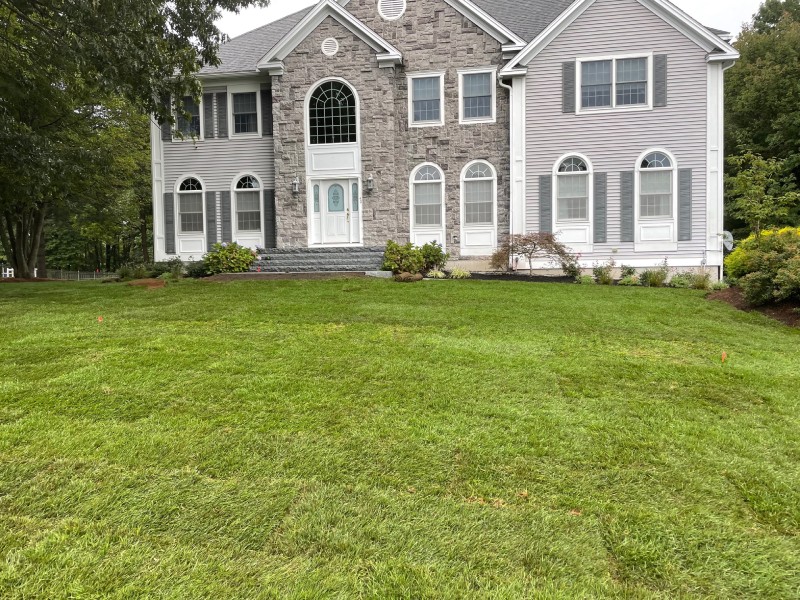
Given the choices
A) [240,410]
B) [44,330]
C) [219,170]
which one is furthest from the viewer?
[219,170]

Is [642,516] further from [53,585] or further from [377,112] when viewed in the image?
[377,112]

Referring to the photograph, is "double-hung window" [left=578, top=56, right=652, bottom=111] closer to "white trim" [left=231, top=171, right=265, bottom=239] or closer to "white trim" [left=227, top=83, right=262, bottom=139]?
"white trim" [left=227, top=83, right=262, bottom=139]

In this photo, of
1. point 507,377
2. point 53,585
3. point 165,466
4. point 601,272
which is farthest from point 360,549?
point 601,272

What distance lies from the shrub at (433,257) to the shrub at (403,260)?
183mm

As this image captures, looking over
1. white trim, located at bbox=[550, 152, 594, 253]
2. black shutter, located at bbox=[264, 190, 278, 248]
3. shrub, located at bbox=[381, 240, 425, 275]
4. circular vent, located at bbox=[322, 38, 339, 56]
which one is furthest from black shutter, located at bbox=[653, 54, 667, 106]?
black shutter, located at bbox=[264, 190, 278, 248]

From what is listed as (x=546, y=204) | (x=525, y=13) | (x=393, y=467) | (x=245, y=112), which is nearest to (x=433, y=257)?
(x=546, y=204)

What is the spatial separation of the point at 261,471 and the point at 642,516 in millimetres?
1988

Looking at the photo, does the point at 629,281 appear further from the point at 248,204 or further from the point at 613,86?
the point at 248,204

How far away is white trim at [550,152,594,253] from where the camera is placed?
15.2 metres

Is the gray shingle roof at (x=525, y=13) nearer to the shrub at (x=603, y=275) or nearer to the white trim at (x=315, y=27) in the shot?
the white trim at (x=315, y=27)

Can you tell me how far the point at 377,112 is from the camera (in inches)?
623

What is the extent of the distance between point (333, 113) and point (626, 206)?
9153 millimetres

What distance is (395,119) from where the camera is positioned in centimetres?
1619

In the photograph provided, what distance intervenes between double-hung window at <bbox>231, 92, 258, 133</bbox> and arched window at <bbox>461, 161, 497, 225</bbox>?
7084 mm
